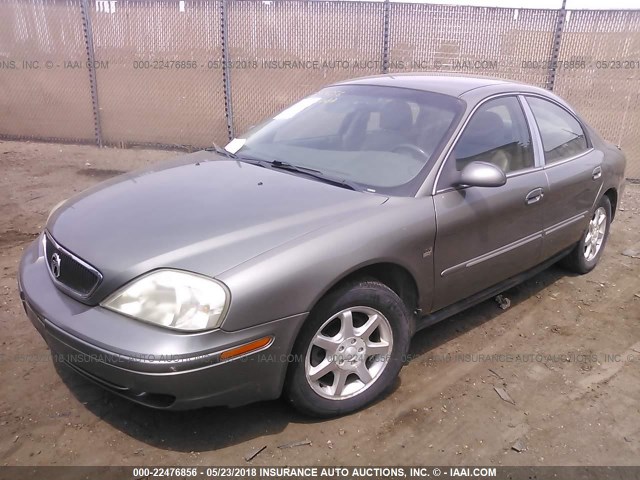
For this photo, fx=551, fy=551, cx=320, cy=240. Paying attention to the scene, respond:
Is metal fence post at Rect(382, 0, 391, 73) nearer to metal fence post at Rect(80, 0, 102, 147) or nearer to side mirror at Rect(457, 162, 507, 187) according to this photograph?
metal fence post at Rect(80, 0, 102, 147)

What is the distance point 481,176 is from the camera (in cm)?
305

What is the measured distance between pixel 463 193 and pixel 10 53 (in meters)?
9.23

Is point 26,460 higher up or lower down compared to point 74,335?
lower down

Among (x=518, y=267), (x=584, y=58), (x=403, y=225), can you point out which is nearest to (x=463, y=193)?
(x=403, y=225)

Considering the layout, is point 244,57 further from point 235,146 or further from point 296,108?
point 235,146

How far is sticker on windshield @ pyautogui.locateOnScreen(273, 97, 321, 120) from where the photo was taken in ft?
13.2

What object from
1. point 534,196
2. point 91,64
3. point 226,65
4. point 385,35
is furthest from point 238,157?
point 91,64

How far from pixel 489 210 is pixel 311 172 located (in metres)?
1.09

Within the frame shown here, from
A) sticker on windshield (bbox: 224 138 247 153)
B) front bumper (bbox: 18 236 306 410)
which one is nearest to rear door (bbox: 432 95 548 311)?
front bumper (bbox: 18 236 306 410)

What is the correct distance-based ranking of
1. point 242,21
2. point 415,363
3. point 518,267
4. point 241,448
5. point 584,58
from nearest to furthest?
point 241,448, point 415,363, point 518,267, point 584,58, point 242,21

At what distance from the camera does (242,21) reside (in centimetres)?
859

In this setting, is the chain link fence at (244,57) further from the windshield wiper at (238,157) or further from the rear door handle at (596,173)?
the windshield wiper at (238,157)

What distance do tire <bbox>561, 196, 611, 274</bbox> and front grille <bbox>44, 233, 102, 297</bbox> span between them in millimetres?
3834

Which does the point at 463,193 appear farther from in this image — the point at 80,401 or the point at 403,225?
the point at 80,401
